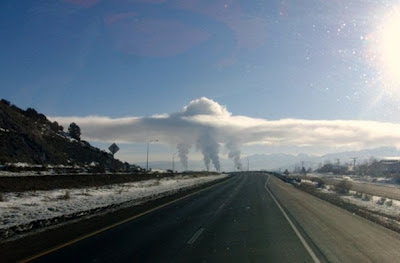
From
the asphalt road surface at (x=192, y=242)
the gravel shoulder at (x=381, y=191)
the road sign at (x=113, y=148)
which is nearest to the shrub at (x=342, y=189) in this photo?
the gravel shoulder at (x=381, y=191)

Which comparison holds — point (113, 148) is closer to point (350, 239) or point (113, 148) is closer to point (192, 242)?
point (350, 239)

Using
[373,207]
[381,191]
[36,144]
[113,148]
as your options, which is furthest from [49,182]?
[381,191]

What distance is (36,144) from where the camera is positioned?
64.7 m

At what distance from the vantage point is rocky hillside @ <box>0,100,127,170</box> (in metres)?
57.9

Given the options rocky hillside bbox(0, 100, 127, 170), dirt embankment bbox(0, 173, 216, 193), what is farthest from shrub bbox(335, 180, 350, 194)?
rocky hillside bbox(0, 100, 127, 170)

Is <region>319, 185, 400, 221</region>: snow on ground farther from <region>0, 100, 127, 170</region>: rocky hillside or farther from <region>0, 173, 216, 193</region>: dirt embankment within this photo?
<region>0, 100, 127, 170</region>: rocky hillside

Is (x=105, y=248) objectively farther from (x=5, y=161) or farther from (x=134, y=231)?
(x=5, y=161)

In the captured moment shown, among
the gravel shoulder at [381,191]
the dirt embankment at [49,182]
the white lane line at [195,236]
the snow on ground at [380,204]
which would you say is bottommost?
the white lane line at [195,236]

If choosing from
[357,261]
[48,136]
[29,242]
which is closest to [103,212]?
[29,242]

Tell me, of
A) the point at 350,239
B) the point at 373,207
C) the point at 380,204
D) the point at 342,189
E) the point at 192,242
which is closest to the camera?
the point at 192,242

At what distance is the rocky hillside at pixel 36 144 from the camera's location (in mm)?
57875

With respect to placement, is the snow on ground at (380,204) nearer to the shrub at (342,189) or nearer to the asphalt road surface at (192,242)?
the shrub at (342,189)

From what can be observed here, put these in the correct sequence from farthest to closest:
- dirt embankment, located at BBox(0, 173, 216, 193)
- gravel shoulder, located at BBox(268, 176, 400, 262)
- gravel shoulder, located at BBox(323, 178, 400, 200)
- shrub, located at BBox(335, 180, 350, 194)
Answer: gravel shoulder, located at BBox(323, 178, 400, 200) < shrub, located at BBox(335, 180, 350, 194) < dirt embankment, located at BBox(0, 173, 216, 193) < gravel shoulder, located at BBox(268, 176, 400, 262)

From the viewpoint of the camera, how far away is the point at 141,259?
9805 millimetres
